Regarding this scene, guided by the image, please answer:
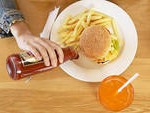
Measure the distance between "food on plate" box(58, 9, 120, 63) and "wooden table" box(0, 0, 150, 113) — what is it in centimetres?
7

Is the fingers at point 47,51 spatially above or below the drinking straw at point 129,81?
above

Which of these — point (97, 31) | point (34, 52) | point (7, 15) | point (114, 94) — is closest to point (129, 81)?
point (114, 94)

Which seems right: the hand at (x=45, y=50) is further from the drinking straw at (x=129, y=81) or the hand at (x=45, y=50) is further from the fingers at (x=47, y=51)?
the drinking straw at (x=129, y=81)

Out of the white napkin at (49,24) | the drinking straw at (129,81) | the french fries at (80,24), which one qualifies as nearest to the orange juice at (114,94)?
the drinking straw at (129,81)

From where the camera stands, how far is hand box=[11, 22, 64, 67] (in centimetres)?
89

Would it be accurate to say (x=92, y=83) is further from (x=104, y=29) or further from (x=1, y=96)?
(x=1, y=96)

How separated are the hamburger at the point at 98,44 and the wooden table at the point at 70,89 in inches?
3.1

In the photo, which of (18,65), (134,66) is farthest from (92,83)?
(18,65)

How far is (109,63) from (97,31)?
11cm

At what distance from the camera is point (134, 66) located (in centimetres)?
99

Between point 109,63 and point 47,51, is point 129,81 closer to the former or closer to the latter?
point 109,63

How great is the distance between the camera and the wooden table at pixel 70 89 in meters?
0.97

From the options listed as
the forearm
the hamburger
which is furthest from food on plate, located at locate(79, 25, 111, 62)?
the forearm

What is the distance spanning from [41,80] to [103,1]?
1.08 feet
